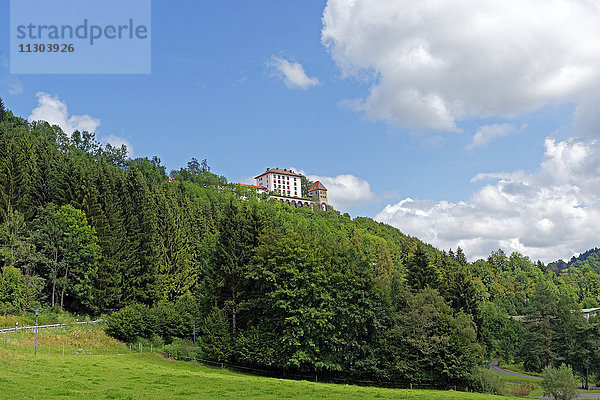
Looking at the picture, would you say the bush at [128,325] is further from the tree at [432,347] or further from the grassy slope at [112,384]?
the tree at [432,347]

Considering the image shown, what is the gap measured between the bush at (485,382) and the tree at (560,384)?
15.4ft

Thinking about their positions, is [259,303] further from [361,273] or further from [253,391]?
[253,391]

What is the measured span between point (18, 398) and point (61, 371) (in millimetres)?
9356

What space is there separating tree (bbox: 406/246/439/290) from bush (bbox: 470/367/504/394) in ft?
50.5

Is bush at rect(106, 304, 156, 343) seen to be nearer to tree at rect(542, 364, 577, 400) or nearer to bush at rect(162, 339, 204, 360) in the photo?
bush at rect(162, 339, 204, 360)

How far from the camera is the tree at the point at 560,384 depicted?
43.5 meters

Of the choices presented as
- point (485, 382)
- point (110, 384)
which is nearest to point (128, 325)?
point (110, 384)

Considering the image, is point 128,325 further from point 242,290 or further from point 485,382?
point 485,382

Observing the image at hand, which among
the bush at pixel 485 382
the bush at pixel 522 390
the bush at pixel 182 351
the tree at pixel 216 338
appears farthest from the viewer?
the bush at pixel 522 390

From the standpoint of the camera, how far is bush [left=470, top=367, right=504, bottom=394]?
45.5m

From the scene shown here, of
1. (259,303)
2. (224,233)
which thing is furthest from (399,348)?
(224,233)

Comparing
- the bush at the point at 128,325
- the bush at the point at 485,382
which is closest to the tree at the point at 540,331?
the bush at the point at 485,382

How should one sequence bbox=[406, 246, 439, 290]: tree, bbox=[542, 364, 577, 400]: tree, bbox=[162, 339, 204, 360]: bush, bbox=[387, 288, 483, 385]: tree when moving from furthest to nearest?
bbox=[406, 246, 439, 290]: tree → bbox=[162, 339, 204, 360]: bush → bbox=[387, 288, 483, 385]: tree → bbox=[542, 364, 577, 400]: tree

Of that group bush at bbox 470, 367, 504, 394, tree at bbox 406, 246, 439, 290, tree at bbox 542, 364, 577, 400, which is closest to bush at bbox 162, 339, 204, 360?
bush at bbox 470, 367, 504, 394
